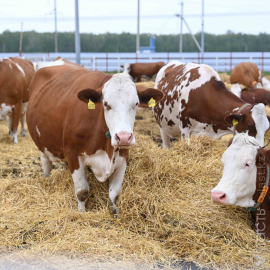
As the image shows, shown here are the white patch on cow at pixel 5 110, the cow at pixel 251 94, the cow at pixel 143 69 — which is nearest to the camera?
the white patch on cow at pixel 5 110

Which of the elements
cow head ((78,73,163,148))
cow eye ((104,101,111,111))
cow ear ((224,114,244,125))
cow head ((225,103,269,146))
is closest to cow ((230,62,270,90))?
cow head ((225,103,269,146))

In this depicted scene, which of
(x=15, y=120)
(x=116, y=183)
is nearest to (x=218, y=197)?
(x=116, y=183)

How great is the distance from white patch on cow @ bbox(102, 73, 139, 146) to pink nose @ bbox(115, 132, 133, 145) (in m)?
0.05

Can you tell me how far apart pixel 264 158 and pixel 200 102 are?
2.67m

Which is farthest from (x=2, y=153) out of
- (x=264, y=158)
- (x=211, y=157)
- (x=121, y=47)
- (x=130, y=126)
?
(x=121, y=47)

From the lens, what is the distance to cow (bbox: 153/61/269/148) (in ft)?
19.2

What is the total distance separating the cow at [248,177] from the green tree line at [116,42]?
39.6 meters

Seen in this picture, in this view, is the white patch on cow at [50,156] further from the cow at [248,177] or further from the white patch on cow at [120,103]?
the cow at [248,177]

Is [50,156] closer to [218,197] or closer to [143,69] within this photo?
[218,197]

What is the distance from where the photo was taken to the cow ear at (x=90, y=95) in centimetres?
404

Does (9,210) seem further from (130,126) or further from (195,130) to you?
(195,130)

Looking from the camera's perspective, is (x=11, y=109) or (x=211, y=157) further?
(x=11, y=109)

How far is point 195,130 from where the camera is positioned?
6.59m

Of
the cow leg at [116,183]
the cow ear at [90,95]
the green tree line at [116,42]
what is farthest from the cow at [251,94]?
the green tree line at [116,42]
